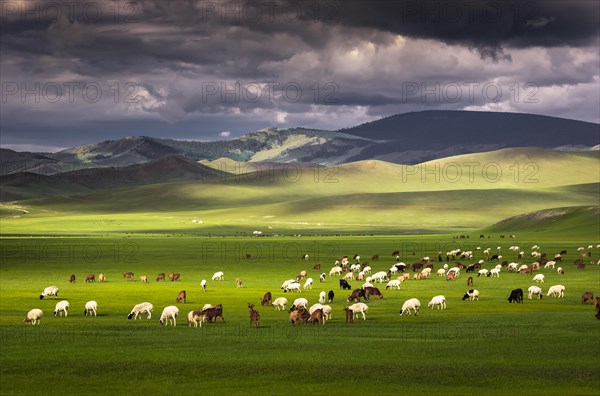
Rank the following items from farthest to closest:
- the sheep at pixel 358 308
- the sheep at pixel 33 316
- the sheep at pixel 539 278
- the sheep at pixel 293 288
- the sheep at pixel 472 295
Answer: the sheep at pixel 539 278 < the sheep at pixel 293 288 < the sheep at pixel 472 295 < the sheep at pixel 358 308 < the sheep at pixel 33 316

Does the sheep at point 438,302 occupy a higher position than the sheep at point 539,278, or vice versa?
the sheep at point 539,278

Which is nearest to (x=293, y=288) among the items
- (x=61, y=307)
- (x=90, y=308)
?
(x=90, y=308)

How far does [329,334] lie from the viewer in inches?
1240

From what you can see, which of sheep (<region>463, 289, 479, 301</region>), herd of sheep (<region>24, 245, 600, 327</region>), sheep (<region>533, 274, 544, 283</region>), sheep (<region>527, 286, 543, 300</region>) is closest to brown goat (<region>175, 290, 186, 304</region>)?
herd of sheep (<region>24, 245, 600, 327</region>)

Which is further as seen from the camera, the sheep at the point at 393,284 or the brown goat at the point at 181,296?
the sheep at the point at 393,284

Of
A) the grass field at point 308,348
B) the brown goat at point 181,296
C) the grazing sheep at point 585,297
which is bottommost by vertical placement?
the grass field at point 308,348

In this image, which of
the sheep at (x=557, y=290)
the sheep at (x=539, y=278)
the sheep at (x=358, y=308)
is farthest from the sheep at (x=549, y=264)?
the sheep at (x=358, y=308)

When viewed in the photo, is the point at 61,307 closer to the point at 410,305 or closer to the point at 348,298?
the point at 348,298

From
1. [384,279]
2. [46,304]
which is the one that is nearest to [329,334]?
→ [46,304]

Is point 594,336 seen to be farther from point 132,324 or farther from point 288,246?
point 288,246

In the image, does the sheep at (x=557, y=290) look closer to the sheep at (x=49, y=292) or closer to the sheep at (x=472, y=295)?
the sheep at (x=472, y=295)

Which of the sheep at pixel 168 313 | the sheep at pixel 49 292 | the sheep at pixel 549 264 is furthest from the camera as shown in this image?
the sheep at pixel 549 264

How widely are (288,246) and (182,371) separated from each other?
279ft

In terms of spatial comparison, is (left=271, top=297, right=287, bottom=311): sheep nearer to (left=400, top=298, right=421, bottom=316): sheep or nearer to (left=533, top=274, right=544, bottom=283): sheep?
(left=400, top=298, right=421, bottom=316): sheep
